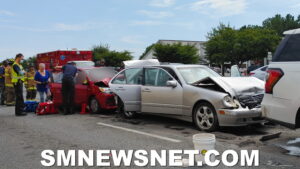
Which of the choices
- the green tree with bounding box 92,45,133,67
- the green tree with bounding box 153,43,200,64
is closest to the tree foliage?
the green tree with bounding box 153,43,200,64

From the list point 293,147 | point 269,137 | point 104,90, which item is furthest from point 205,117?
point 104,90

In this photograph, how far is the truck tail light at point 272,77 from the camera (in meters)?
5.22

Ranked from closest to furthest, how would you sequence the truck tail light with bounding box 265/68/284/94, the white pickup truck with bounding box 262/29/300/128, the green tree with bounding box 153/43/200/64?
the white pickup truck with bounding box 262/29/300/128, the truck tail light with bounding box 265/68/284/94, the green tree with bounding box 153/43/200/64

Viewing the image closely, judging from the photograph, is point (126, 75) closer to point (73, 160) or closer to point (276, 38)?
point (73, 160)

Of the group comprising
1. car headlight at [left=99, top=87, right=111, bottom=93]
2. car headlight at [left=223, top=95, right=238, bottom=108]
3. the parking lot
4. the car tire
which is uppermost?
car headlight at [left=99, top=87, right=111, bottom=93]

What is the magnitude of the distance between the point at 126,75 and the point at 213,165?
15.8ft

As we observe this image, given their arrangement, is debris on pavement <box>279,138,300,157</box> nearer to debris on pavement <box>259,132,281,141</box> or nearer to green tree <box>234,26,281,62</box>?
debris on pavement <box>259,132,281,141</box>

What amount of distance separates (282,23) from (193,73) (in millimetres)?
92299

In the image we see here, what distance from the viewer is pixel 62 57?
21.0 metres

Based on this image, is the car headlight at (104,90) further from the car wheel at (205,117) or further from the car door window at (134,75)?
the car wheel at (205,117)

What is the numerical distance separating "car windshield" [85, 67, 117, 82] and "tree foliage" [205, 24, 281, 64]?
134 feet

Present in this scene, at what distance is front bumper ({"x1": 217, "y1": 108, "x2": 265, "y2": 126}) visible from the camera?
6.52 m

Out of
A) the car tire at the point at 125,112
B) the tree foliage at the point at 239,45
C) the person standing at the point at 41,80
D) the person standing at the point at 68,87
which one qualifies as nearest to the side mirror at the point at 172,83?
the car tire at the point at 125,112

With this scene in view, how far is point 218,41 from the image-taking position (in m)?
51.0
